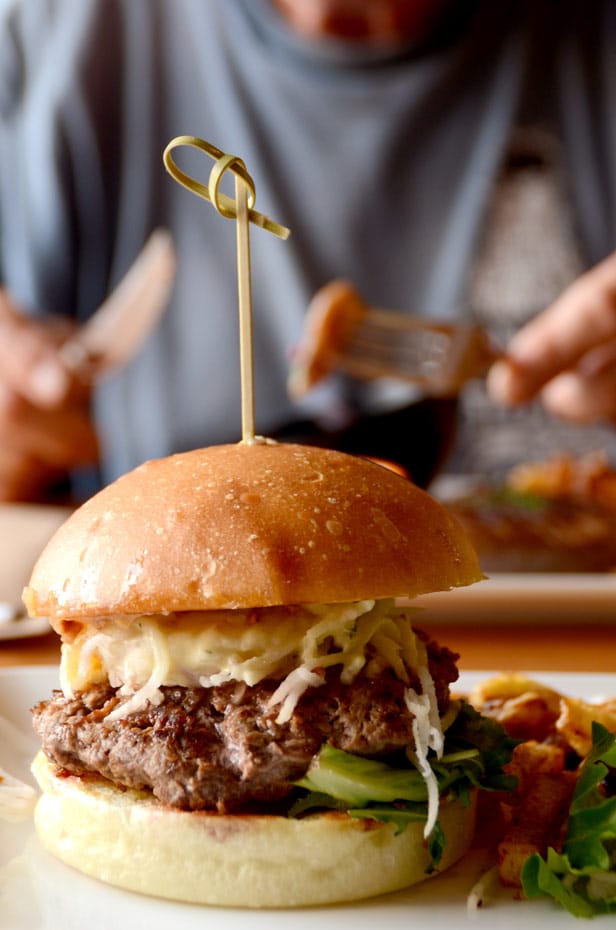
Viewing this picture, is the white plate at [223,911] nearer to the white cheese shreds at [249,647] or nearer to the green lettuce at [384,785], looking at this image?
the green lettuce at [384,785]

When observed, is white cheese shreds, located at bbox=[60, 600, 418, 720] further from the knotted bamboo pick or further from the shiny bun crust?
the knotted bamboo pick

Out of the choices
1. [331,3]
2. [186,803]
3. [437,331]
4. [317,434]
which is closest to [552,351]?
[437,331]

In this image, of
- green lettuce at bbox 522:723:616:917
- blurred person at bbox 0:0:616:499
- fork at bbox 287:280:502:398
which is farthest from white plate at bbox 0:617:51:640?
blurred person at bbox 0:0:616:499


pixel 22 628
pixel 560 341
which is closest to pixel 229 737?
pixel 22 628

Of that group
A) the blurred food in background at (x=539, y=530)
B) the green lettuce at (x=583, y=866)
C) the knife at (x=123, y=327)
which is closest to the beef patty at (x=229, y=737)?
the green lettuce at (x=583, y=866)

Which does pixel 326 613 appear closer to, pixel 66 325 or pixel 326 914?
pixel 326 914

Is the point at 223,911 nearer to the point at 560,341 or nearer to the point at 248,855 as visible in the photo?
the point at 248,855
